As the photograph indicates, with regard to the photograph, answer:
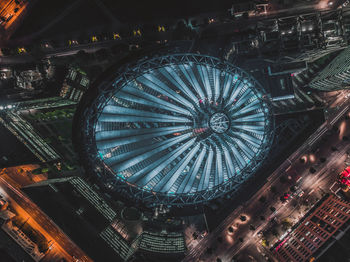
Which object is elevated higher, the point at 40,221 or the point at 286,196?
the point at 286,196

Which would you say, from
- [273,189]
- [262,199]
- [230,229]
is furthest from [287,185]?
[230,229]

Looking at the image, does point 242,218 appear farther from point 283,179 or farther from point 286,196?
point 283,179

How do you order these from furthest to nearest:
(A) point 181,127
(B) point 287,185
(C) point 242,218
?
(B) point 287,185 < (C) point 242,218 < (A) point 181,127

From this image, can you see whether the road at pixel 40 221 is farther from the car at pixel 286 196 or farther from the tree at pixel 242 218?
the car at pixel 286 196

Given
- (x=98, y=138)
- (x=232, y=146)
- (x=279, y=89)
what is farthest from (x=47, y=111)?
(x=279, y=89)

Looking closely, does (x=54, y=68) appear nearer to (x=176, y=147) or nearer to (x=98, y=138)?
(x=98, y=138)

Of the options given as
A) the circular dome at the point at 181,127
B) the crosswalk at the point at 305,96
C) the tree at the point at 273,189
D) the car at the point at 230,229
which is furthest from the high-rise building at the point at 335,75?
the car at the point at 230,229

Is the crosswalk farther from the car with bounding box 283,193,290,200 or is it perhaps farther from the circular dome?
the car with bounding box 283,193,290,200

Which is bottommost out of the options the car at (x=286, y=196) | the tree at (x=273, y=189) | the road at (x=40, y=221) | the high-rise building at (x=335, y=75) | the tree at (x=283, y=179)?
the road at (x=40, y=221)
